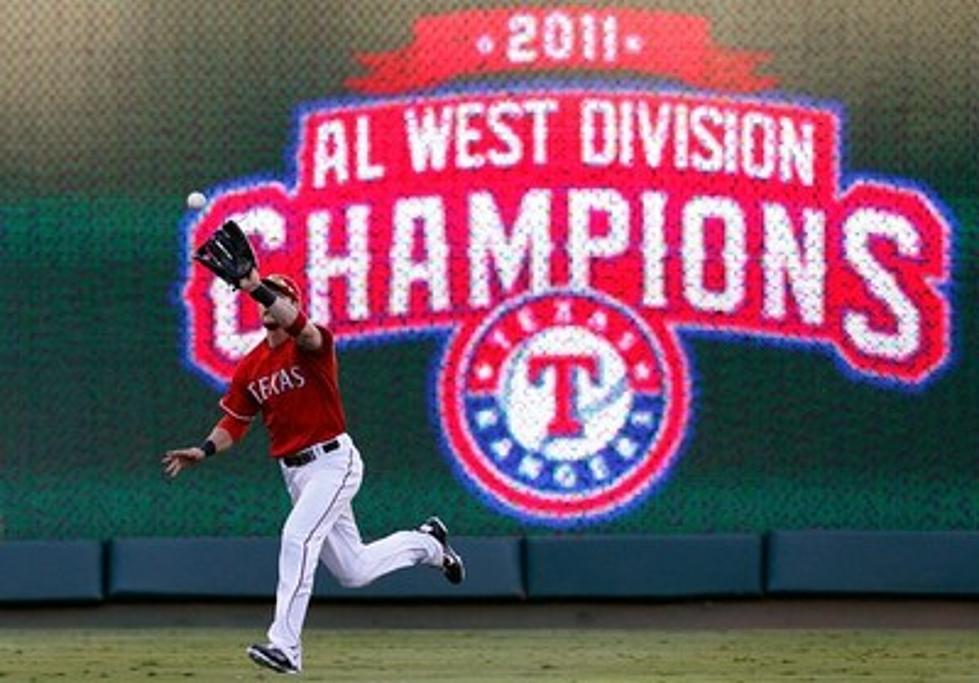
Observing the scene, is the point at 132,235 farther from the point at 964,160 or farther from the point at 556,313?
the point at 964,160

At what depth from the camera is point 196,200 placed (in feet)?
43.5

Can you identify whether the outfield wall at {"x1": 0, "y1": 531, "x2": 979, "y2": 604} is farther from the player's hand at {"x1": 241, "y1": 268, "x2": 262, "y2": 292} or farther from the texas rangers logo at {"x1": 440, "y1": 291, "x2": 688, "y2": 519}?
the player's hand at {"x1": 241, "y1": 268, "x2": 262, "y2": 292}

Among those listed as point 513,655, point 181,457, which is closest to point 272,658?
point 181,457

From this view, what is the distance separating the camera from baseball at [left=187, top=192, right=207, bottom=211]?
13172 mm

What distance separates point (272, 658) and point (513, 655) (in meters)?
2.19

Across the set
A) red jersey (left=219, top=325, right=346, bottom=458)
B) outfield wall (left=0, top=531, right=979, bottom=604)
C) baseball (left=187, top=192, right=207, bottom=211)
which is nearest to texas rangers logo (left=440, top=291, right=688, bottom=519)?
outfield wall (left=0, top=531, right=979, bottom=604)

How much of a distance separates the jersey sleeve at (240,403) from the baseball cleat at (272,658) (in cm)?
125

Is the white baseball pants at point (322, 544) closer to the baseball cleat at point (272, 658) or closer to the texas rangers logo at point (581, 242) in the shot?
the baseball cleat at point (272, 658)

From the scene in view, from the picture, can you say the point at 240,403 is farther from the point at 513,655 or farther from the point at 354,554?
the point at 513,655

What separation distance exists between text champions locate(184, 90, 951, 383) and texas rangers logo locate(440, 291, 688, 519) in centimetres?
16

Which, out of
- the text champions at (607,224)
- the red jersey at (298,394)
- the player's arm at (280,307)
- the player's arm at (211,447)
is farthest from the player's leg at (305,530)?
the text champions at (607,224)

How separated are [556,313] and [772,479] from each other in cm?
147

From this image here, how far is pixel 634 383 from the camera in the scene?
45.4 feet

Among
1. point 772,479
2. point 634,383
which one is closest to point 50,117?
point 634,383
